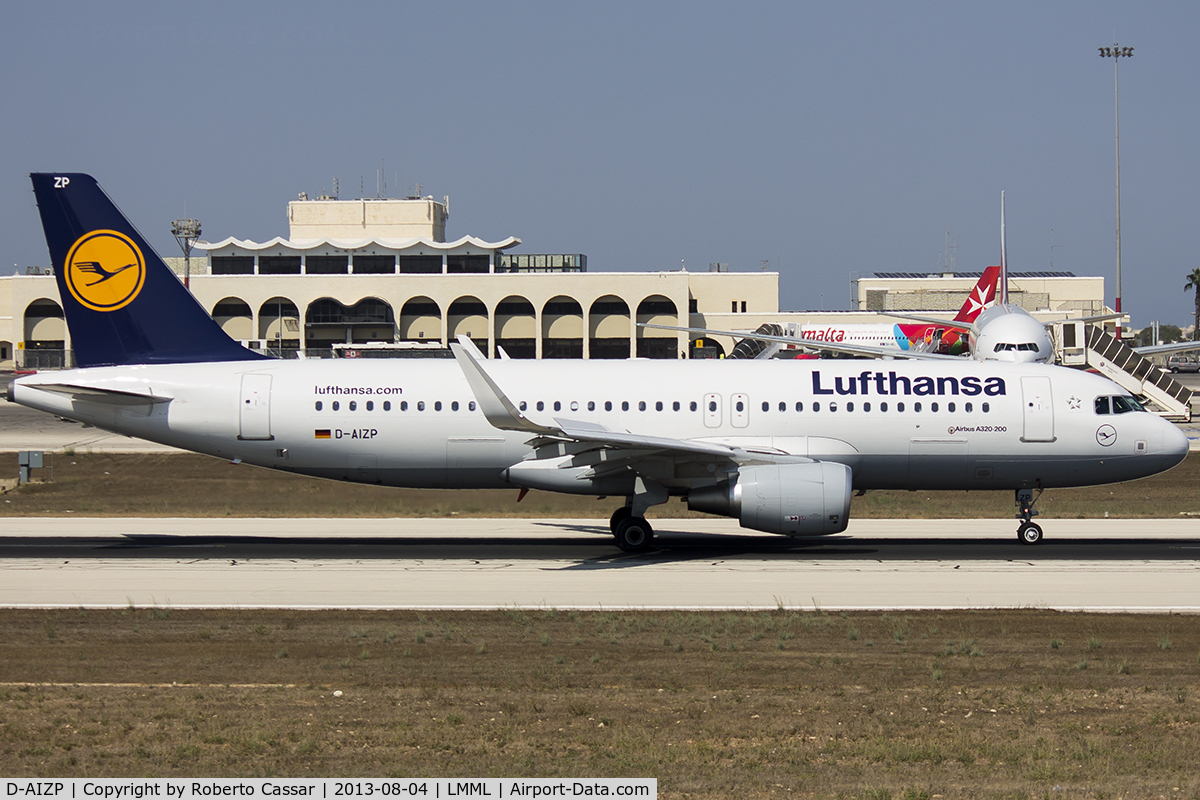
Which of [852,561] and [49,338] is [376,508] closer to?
[852,561]

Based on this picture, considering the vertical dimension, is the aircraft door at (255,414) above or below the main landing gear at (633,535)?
above

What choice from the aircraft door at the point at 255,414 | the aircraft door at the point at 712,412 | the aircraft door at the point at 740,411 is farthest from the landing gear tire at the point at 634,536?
the aircraft door at the point at 255,414

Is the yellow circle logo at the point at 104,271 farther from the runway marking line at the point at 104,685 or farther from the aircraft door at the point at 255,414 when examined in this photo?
the runway marking line at the point at 104,685

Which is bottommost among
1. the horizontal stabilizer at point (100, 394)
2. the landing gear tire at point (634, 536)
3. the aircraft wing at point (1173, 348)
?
the landing gear tire at point (634, 536)

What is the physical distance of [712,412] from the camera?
26.1 m

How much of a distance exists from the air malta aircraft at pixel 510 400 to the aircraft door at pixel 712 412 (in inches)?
1.2

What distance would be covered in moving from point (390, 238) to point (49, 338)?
36.3 m

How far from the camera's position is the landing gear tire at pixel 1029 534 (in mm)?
26484

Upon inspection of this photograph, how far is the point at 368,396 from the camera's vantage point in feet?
85.8

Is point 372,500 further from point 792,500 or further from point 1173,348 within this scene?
point 1173,348

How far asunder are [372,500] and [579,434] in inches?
454

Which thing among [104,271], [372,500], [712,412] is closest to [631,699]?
[712,412]

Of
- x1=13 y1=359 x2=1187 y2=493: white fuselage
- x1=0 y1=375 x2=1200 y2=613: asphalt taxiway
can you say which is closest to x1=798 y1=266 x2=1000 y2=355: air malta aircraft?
x1=13 y1=359 x2=1187 y2=493: white fuselage

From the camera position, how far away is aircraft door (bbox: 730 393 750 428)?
85.4ft
